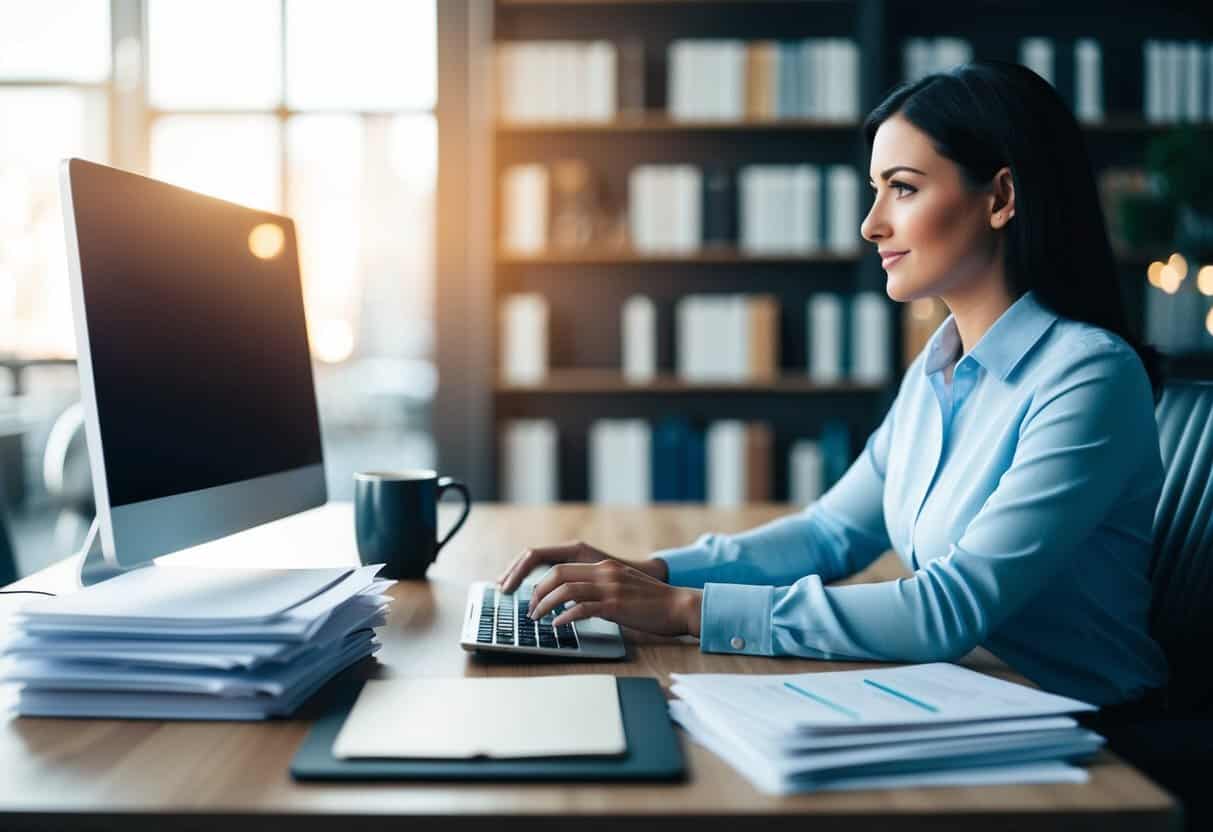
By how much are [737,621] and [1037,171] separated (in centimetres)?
60

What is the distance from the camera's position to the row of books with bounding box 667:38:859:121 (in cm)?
325

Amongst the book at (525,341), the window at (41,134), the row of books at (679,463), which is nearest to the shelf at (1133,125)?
the row of books at (679,463)

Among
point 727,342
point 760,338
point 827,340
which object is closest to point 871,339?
point 827,340

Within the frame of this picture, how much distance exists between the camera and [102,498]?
80 cm

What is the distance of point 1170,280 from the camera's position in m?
3.33

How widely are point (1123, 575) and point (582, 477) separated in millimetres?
2592

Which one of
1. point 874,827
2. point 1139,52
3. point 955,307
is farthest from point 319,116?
point 874,827

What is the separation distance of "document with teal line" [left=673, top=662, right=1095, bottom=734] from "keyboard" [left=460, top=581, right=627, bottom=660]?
0.12 m

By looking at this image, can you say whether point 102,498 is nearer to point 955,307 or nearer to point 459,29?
point 955,307

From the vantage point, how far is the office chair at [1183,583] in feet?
3.18

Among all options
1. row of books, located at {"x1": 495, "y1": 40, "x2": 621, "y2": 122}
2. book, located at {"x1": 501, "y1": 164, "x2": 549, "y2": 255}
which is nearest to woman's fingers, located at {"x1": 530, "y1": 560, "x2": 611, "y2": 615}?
book, located at {"x1": 501, "y1": 164, "x2": 549, "y2": 255}

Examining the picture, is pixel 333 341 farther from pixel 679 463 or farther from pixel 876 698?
pixel 876 698

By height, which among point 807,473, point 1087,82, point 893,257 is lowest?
point 807,473

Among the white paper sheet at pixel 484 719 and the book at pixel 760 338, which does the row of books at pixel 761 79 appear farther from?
the white paper sheet at pixel 484 719
